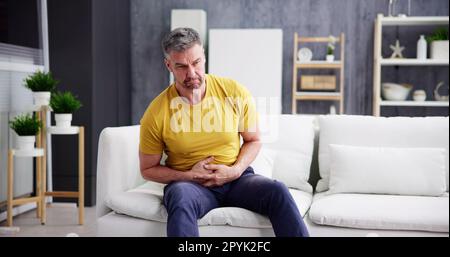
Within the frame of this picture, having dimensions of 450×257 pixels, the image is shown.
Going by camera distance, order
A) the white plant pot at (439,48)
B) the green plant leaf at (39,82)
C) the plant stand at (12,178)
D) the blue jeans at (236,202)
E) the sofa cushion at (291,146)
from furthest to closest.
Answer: the white plant pot at (439,48) < the green plant leaf at (39,82) < the plant stand at (12,178) < the sofa cushion at (291,146) < the blue jeans at (236,202)

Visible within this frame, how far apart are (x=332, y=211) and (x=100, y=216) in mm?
982

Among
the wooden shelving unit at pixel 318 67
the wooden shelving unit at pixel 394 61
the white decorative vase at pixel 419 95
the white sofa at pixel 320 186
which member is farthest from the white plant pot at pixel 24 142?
the white decorative vase at pixel 419 95

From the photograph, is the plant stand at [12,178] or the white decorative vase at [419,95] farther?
the white decorative vase at [419,95]

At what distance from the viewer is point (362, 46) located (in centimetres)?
550

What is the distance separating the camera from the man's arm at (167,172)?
2.17 meters

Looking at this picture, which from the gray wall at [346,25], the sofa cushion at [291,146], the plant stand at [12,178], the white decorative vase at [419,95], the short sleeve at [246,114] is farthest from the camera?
the gray wall at [346,25]

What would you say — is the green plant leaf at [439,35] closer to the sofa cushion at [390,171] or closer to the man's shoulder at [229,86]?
the sofa cushion at [390,171]

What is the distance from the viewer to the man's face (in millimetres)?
2119

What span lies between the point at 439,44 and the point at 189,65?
3.62 metres

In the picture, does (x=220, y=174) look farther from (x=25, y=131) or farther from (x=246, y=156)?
(x=25, y=131)

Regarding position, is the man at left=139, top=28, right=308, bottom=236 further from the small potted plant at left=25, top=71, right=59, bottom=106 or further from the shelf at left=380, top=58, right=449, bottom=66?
the shelf at left=380, top=58, right=449, bottom=66

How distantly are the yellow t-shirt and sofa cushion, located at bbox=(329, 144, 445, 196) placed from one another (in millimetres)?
580

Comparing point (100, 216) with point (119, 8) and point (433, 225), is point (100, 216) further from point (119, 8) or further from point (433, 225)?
point (119, 8)

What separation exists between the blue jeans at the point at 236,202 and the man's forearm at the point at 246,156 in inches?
1.7
